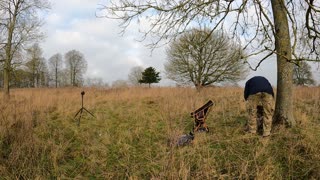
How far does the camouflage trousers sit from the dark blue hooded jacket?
0.10 metres

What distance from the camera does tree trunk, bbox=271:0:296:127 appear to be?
7.06 metres

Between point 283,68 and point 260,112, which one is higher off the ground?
point 283,68

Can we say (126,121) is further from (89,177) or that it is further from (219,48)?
(219,48)

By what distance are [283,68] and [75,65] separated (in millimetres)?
61701

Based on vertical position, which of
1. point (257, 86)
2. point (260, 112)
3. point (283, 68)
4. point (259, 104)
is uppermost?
point (283, 68)

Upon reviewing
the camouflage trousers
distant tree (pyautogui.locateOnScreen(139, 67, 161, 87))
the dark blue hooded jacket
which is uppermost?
distant tree (pyautogui.locateOnScreen(139, 67, 161, 87))

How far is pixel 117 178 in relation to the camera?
18.0 ft

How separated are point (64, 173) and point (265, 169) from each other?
148 inches

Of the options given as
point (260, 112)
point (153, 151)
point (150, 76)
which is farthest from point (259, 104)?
point (150, 76)

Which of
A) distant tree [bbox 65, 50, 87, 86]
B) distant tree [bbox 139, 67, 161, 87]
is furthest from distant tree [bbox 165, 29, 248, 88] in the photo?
distant tree [bbox 65, 50, 87, 86]

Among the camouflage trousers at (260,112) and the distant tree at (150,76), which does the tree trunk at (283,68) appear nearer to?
the camouflage trousers at (260,112)

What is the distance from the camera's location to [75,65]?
2549 inches

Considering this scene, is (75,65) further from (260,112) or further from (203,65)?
(260,112)

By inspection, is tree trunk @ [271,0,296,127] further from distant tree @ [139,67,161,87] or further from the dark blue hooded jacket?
distant tree @ [139,67,161,87]
